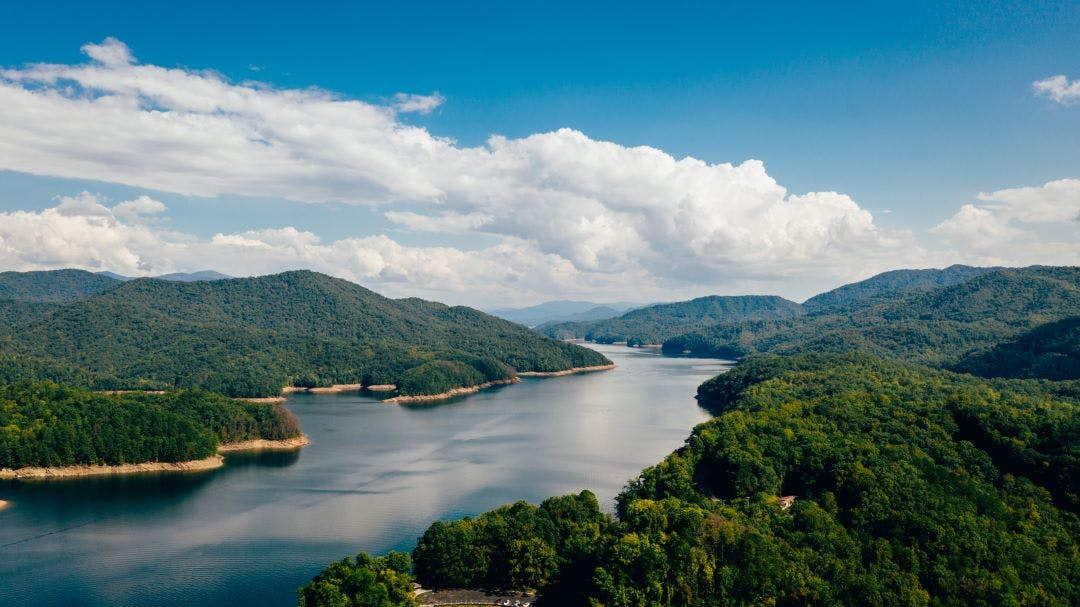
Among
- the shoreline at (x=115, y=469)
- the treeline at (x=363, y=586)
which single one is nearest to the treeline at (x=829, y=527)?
the treeline at (x=363, y=586)

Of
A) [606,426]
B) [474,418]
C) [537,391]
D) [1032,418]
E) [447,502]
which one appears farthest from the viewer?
[537,391]

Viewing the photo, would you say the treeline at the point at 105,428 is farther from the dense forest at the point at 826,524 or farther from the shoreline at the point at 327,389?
the shoreline at the point at 327,389

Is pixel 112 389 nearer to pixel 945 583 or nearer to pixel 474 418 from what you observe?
pixel 474 418

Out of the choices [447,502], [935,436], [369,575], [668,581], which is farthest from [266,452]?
[935,436]

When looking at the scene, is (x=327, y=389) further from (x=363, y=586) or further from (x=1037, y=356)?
(x=1037, y=356)

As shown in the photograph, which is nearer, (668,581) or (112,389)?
(668,581)

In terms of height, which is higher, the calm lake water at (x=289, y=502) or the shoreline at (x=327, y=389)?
the shoreline at (x=327, y=389)
